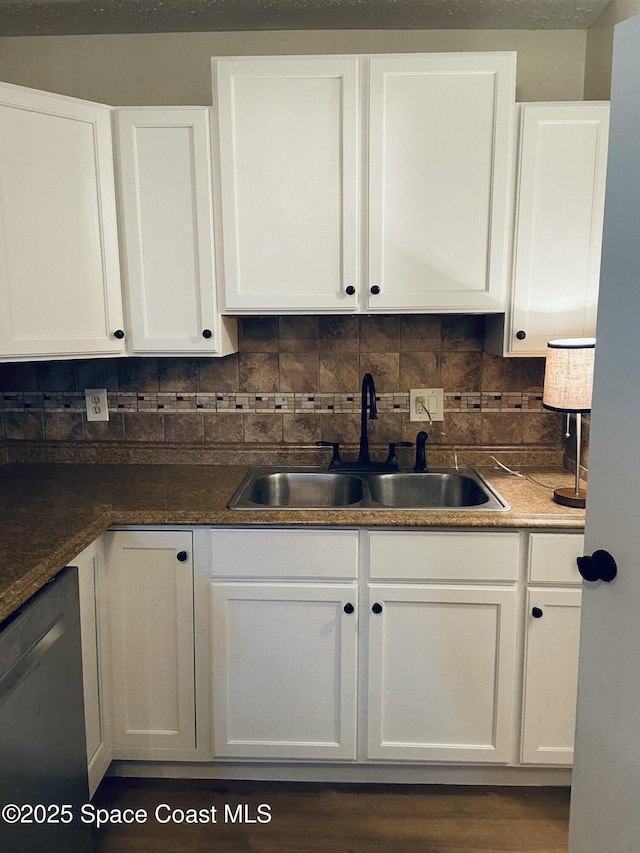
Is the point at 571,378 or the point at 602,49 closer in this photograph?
the point at 571,378

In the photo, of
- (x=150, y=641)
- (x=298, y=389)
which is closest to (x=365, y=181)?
(x=298, y=389)

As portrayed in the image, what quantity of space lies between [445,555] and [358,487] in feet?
1.48

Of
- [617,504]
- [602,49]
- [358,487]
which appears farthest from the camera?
[358,487]

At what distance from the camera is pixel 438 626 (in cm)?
192

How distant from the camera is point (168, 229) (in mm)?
2043

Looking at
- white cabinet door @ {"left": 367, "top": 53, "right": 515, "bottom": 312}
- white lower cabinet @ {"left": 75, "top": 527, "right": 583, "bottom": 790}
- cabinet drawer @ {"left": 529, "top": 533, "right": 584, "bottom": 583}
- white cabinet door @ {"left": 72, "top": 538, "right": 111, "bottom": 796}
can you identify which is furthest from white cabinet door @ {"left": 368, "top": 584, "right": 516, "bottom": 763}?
white cabinet door @ {"left": 367, "top": 53, "right": 515, "bottom": 312}

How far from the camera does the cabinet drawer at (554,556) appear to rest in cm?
186

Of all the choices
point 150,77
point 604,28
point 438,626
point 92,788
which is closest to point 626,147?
point 604,28

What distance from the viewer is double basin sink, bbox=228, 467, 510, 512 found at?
88.6 inches

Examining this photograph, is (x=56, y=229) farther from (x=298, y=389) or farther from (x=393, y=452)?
(x=393, y=452)

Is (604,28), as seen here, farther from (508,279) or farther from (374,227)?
(374,227)

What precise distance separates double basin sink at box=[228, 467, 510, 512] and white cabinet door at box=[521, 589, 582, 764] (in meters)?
0.46

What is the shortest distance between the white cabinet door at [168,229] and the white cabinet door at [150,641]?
657 millimetres

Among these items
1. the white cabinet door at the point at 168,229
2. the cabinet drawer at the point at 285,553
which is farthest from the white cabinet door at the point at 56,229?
the cabinet drawer at the point at 285,553
